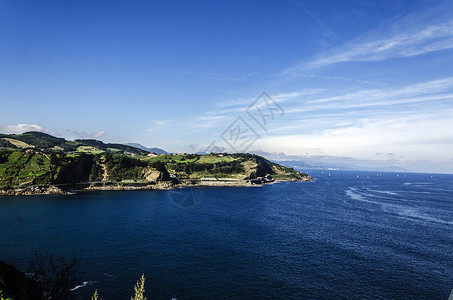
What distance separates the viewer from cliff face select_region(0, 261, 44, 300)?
14.7 meters

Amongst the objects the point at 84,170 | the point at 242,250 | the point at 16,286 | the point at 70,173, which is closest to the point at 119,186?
the point at 84,170

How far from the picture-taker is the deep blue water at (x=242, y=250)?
108 feet

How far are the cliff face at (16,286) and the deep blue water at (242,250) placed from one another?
14.2 m

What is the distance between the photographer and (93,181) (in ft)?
463

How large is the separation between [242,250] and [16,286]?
36.6 meters

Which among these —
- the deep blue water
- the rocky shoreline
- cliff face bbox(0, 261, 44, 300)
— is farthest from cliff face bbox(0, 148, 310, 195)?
cliff face bbox(0, 261, 44, 300)

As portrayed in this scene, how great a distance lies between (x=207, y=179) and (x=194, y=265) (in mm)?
141662

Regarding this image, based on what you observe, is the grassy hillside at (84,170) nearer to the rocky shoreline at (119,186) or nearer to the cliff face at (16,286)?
the rocky shoreline at (119,186)

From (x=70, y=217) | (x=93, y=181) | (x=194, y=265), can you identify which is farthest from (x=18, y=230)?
(x=93, y=181)

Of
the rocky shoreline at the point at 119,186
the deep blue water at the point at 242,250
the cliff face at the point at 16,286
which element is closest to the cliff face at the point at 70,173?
the rocky shoreline at the point at 119,186

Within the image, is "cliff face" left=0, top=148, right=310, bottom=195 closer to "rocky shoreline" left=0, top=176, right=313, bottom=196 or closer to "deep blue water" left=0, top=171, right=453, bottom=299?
"rocky shoreline" left=0, top=176, right=313, bottom=196

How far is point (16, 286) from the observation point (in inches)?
623

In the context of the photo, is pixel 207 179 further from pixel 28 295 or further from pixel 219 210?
pixel 28 295

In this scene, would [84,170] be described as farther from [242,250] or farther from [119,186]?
[242,250]
